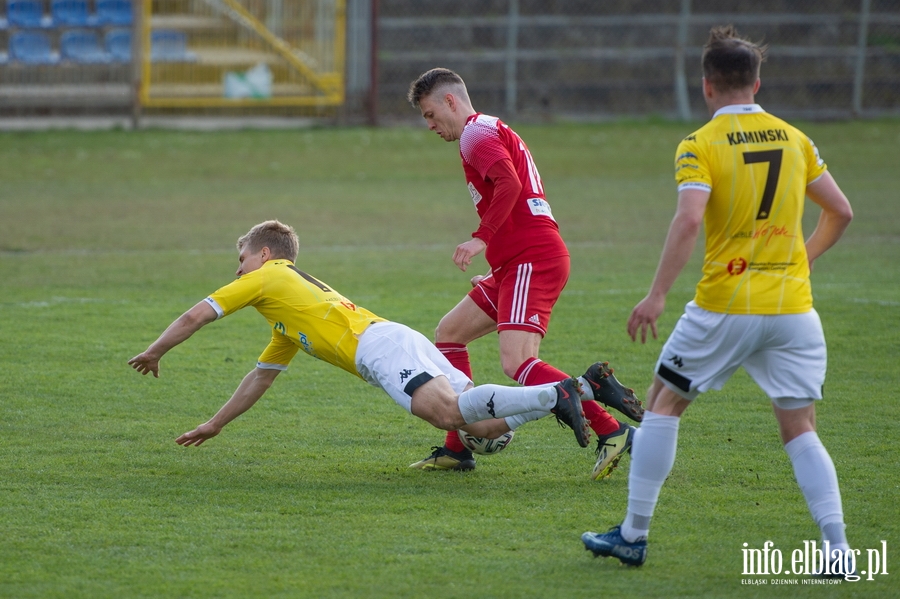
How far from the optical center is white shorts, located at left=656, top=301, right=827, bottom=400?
12.5ft

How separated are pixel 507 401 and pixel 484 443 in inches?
23.2

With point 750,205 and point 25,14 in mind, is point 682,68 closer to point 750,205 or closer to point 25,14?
point 25,14

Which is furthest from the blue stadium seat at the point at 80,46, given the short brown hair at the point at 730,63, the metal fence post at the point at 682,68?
the short brown hair at the point at 730,63

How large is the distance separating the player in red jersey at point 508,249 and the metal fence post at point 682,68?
18.5 m

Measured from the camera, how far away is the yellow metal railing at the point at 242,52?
2222 cm

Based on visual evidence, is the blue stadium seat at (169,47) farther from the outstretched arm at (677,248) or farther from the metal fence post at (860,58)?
the outstretched arm at (677,248)

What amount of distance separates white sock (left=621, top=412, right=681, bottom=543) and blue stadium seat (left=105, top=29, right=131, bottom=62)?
780 inches

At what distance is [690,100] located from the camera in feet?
78.0

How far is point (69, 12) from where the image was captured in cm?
2275

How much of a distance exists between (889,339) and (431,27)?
1763cm

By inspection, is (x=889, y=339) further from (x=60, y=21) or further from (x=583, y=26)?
(x=60, y=21)

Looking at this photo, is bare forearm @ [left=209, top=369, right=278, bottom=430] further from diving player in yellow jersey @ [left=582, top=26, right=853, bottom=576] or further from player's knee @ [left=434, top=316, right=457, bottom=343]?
diving player in yellow jersey @ [left=582, top=26, right=853, bottom=576]

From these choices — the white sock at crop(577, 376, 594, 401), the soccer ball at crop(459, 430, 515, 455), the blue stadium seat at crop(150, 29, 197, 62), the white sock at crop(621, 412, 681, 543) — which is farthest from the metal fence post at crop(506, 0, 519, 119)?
the white sock at crop(621, 412, 681, 543)

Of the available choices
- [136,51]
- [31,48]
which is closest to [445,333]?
[136,51]
